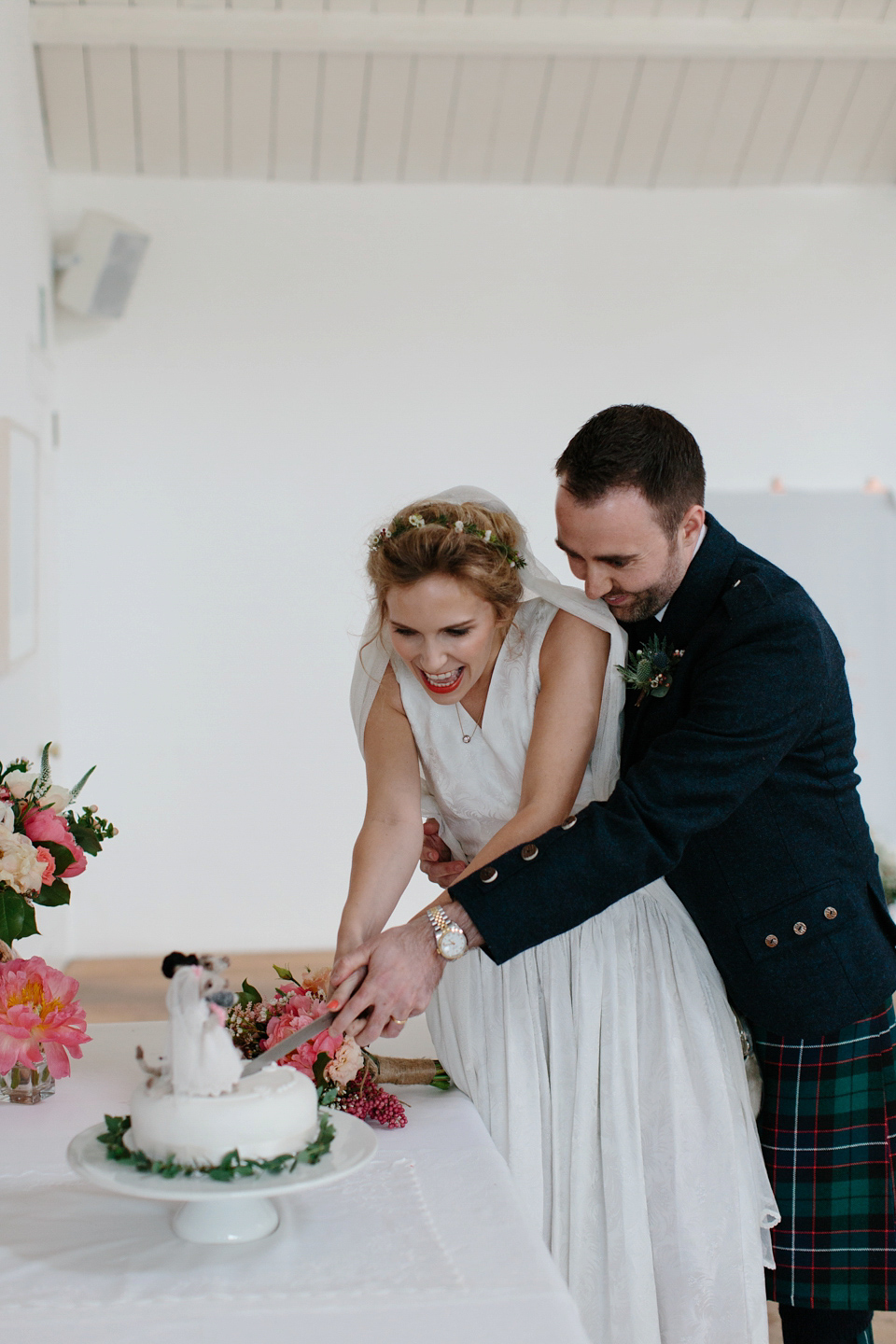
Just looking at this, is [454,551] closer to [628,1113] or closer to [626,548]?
[626,548]

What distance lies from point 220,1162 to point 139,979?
11.6 ft

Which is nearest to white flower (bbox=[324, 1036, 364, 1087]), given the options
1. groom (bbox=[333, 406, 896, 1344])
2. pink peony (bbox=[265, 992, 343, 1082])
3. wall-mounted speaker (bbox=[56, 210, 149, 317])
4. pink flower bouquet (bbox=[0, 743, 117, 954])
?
pink peony (bbox=[265, 992, 343, 1082])

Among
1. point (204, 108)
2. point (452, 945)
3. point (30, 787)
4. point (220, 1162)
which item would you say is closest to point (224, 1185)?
point (220, 1162)

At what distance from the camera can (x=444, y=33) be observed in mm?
4227

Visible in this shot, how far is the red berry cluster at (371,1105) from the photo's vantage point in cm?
139

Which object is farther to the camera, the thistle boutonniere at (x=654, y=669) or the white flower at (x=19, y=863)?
the thistle boutonniere at (x=654, y=669)

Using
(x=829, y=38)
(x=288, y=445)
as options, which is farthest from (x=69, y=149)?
A: (x=829, y=38)

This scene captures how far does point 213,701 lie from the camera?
15.6 ft

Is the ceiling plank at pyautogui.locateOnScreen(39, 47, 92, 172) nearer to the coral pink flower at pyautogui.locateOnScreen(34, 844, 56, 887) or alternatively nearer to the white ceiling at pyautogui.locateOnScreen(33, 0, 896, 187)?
the white ceiling at pyautogui.locateOnScreen(33, 0, 896, 187)

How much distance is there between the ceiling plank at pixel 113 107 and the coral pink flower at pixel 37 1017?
3912 mm

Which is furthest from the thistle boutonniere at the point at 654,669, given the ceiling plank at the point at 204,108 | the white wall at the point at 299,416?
the ceiling plank at the point at 204,108

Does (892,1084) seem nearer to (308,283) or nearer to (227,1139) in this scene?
(227,1139)

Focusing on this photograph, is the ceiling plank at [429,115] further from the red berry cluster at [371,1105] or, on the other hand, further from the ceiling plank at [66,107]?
the red berry cluster at [371,1105]

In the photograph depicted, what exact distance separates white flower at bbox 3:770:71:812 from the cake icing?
0.54 metres
